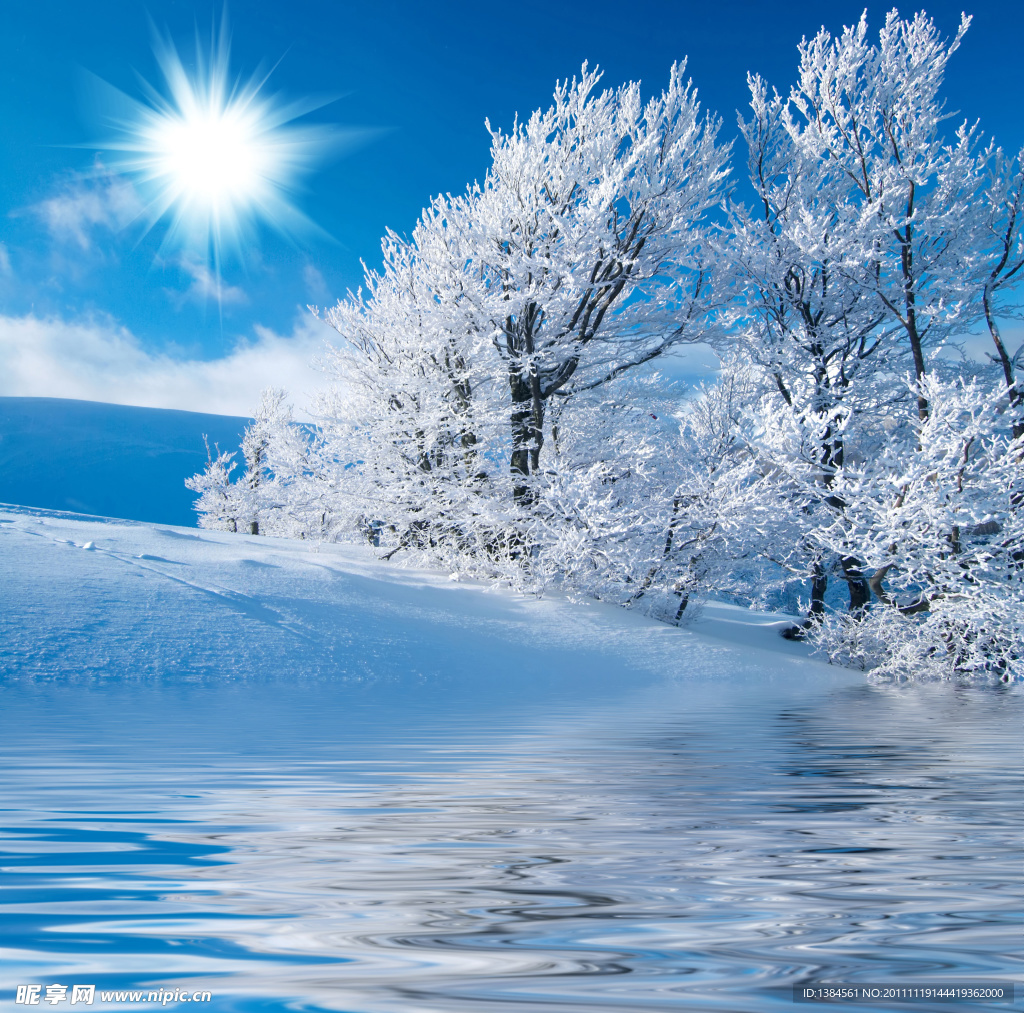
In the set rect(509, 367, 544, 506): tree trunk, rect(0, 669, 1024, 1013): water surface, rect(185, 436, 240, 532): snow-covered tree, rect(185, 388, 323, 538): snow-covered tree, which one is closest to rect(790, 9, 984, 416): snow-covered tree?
rect(509, 367, 544, 506): tree trunk

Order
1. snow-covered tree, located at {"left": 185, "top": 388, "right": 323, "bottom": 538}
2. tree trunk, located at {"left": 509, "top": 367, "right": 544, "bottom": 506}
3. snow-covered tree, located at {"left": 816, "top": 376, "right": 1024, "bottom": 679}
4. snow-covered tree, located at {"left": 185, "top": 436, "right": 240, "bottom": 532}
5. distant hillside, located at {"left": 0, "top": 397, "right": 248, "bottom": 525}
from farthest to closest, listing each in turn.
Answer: distant hillside, located at {"left": 0, "top": 397, "right": 248, "bottom": 525}, snow-covered tree, located at {"left": 185, "top": 436, "right": 240, "bottom": 532}, snow-covered tree, located at {"left": 185, "top": 388, "right": 323, "bottom": 538}, tree trunk, located at {"left": 509, "top": 367, "right": 544, "bottom": 506}, snow-covered tree, located at {"left": 816, "top": 376, "right": 1024, "bottom": 679}

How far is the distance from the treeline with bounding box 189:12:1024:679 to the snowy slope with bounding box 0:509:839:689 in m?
1.51

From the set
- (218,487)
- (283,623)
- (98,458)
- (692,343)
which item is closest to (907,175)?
(692,343)

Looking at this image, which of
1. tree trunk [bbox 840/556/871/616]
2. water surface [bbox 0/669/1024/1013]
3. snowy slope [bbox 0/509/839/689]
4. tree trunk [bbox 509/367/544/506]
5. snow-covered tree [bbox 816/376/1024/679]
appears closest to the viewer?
water surface [bbox 0/669/1024/1013]

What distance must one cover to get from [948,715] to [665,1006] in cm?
550

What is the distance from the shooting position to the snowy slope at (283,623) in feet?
20.2

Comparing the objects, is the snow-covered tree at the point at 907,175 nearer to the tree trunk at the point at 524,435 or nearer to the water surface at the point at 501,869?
the tree trunk at the point at 524,435

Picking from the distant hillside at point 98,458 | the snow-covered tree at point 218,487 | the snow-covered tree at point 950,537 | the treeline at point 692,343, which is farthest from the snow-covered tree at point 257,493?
the distant hillside at point 98,458

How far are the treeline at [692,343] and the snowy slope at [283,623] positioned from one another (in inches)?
59.6

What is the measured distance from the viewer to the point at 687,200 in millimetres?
12289

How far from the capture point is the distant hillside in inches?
2613

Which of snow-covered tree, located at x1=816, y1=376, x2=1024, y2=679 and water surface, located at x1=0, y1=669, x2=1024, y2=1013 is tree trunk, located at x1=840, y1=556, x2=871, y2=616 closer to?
snow-covered tree, located at x1=816, y1=376, x2=1024, y2=679

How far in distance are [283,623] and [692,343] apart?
8967 millimetres

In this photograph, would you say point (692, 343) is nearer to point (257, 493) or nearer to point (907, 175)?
point (907, 175)
